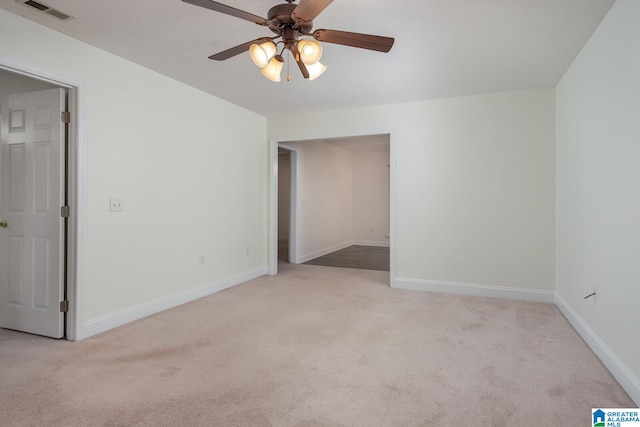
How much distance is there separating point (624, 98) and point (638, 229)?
834mm

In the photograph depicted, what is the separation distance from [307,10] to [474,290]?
3809mm

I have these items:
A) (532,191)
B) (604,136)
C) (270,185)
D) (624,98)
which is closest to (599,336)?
(604,136)

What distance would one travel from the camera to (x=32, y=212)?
10.4 ft

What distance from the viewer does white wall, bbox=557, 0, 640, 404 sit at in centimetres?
216

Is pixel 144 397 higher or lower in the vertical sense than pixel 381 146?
lower

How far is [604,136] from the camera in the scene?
2.63 metres

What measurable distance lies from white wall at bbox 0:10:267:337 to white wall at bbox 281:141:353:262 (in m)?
1.95

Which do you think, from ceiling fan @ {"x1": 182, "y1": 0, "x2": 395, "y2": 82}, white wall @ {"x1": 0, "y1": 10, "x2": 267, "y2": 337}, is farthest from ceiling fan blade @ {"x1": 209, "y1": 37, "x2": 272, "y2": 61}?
white wall @ {"x1": 0, "y1": 10, "x2": 267, "y2": 337}

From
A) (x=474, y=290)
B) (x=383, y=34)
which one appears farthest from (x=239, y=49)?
(x=474, y=290)

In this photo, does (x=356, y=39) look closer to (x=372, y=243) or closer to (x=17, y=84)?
(x=17, y=84)

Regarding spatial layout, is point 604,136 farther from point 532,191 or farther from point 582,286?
point 532,191

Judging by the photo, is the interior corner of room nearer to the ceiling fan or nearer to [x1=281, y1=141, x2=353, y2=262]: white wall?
[x1=281, y1=141, x2=353, y2=262]: white wall

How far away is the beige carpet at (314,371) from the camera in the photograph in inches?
77.9

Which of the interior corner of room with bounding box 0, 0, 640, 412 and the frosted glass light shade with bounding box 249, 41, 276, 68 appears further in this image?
the interior corner of room with bounding box 0, 0, 640, 412
